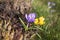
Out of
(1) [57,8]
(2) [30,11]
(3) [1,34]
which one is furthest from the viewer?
(1) [57,8]

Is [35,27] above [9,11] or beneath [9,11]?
beneath

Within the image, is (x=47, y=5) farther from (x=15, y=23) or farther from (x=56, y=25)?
(x=15, y=23)

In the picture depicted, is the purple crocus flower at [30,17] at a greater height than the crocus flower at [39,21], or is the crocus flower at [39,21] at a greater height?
the purple crocus flower at [30,17]

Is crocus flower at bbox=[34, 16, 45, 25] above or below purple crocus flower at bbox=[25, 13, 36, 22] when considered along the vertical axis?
below

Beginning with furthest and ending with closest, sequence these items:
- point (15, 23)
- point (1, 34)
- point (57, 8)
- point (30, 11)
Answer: point (57, 8)
point (30, 11)
point (15, 23)
point (1, 34)

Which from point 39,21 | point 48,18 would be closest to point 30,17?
point 39,21

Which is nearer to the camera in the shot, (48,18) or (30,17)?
(30,17)

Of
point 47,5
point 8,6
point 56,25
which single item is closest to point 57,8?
point 47,5

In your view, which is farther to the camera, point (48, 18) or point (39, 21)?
point (48, 18)

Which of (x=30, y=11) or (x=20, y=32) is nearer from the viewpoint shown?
(x=20, y=32)

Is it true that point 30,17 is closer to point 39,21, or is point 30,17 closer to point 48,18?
point 39,21

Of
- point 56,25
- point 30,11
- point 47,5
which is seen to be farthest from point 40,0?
point 56,25
